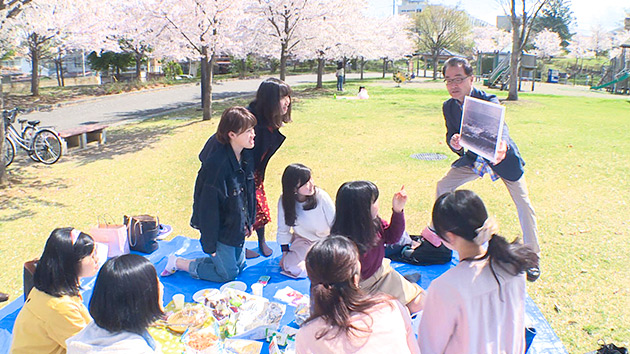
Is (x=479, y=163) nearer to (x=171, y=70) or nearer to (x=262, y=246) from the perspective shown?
(x=262, y=246)

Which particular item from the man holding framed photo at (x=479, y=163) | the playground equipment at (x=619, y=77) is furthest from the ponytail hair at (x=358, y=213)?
the playground equipment at (x=619, y=77)

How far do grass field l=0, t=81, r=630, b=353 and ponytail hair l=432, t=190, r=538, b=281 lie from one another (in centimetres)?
159

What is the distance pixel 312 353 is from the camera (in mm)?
1936

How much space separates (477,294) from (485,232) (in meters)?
0.32

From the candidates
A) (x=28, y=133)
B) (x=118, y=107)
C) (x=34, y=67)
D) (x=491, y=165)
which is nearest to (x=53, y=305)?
(x=491, y=165)

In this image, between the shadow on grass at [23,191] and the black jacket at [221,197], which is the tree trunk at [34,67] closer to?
the shadow on grass at [23,191]

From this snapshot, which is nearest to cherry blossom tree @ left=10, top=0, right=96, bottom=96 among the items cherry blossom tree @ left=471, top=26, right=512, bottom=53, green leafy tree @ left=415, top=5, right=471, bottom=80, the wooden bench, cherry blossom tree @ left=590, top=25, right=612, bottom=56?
the wooden bench

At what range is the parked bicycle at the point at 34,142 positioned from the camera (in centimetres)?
853

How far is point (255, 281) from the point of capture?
4051 millimetres

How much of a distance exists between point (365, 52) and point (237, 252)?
86.5 feet

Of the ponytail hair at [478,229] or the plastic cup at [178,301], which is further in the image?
the plastic cup at [178,301]

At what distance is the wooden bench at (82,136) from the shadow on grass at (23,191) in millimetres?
1200

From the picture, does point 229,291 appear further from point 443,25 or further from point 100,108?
point 443,25

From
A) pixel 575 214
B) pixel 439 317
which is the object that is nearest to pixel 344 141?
pixel 575 214
